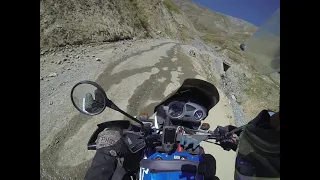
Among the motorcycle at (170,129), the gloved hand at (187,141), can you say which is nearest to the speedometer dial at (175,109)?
the motorcycle at (170,129)

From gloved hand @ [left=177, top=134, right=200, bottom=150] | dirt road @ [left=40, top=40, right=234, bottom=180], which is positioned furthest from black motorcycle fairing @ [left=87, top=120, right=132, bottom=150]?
dirt road @ [left=40, top=40, right=234, bottom=180]

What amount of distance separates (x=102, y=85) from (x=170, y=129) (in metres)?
10.1

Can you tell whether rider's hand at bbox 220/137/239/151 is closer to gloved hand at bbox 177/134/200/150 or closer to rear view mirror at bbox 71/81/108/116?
gloved hand at bbox 177/134/200/150

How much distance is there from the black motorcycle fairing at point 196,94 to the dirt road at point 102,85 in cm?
369

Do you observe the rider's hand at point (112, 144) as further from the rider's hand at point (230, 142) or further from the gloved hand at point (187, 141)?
the rider's hand at point (230, 142)

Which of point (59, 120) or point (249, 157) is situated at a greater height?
point (59, 120)

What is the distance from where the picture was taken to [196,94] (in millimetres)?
2340

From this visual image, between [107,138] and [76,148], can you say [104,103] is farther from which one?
[76,148]

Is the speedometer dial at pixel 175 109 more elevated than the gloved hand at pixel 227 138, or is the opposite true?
the speedometer dial at pixel 175 109

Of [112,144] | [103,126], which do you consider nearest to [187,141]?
[112,144]

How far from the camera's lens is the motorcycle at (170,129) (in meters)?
1.99
